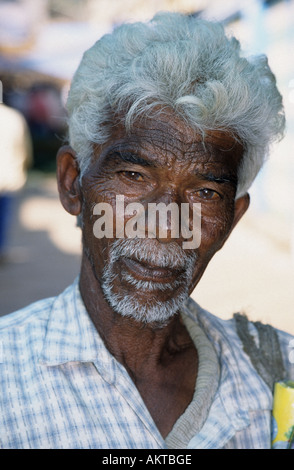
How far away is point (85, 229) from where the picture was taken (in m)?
1.77

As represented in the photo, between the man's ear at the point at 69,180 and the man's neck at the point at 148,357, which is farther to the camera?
the man's ear at the point at 69,180

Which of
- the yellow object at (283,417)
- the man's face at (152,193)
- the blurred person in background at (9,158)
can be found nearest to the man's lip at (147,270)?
the man's face at (152,193)

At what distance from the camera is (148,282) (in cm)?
164

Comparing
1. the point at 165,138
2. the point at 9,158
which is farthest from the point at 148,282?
the point at 9,158

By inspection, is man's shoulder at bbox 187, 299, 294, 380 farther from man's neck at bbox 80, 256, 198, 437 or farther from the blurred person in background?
the blurred person in background

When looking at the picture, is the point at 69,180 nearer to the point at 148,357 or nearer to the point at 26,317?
the point at 26,317

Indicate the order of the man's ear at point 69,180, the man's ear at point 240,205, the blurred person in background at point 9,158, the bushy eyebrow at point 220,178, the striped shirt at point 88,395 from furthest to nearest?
the blurred person in background at point 9,158, the man's ear at point 240,205, the man's ear at point 69,180, the bushy eyebrow at point 220,178, the striped shirt at point 88,395

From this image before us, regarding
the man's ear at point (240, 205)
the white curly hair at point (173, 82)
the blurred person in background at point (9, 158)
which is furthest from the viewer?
the blurred person in background at point (9, 158)

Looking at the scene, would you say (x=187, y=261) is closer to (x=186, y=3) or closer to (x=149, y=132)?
(x=149, y=132)

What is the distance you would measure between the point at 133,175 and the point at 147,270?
301mm

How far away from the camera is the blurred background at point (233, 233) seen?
3713 mm

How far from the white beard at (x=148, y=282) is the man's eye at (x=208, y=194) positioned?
0.19 meters

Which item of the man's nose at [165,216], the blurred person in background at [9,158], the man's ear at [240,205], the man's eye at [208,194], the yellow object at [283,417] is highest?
the blurred person in background at [9,158]

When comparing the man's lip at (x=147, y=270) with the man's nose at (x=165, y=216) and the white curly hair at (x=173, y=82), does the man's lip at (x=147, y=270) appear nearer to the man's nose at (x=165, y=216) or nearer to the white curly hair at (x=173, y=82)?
the man's nose at (x=165, y=216)
